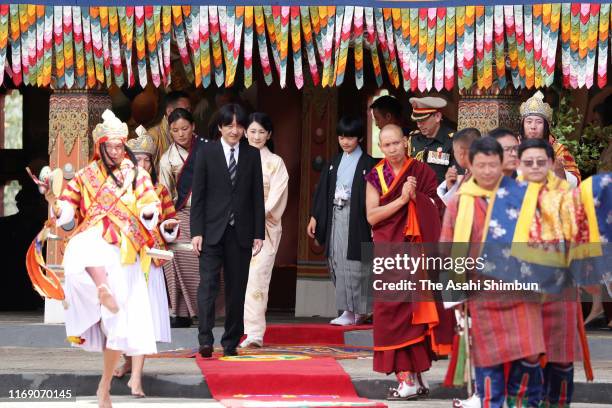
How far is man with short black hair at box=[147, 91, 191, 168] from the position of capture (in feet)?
47.2

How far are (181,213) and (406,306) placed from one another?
330 cm

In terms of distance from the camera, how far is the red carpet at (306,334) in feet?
45.8

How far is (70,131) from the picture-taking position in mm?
14180

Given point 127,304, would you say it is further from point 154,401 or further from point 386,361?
point 386,361

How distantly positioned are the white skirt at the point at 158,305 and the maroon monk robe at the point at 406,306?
4.66 ft

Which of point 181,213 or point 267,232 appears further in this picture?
point 181,213

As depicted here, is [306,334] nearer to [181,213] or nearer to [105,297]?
[181,213]

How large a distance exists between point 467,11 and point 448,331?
2942 millimetres

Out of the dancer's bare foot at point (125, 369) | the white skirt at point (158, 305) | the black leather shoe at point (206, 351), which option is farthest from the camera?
the black leather shoe at point (206, 351)

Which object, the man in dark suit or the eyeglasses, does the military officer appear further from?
the eyeglasses

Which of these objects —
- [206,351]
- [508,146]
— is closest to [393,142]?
[508,146]

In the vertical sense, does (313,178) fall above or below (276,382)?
above
